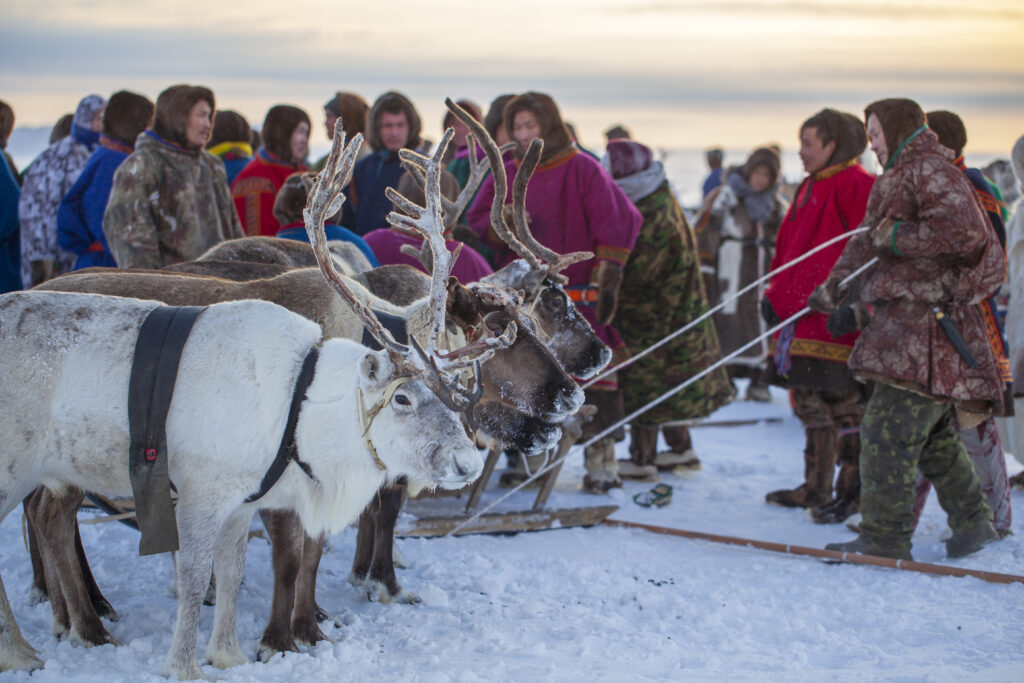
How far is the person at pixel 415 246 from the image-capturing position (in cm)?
480

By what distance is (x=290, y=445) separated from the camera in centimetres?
300

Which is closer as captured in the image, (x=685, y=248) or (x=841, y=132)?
(x=841, y=132)

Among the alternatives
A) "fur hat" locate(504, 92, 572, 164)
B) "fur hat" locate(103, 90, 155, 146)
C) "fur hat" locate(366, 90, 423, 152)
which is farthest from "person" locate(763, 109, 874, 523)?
"fur hat" locate(103, 90, 155, 146)

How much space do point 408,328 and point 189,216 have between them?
1993mm

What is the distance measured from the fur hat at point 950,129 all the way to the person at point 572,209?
167cm

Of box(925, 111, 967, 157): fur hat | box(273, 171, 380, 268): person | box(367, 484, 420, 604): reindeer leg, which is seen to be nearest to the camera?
box(367, 484, 420, 604): reindeer leg

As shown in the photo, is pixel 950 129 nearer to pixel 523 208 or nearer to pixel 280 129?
pixel 523 208

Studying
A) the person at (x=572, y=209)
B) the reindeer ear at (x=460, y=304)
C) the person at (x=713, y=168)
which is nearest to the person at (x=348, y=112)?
the person at (x=572, y=209)

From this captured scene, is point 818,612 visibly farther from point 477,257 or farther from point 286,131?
point 286,131

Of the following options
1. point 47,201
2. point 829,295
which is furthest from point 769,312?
point 47,201

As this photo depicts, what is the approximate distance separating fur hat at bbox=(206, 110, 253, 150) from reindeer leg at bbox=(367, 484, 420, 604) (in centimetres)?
410

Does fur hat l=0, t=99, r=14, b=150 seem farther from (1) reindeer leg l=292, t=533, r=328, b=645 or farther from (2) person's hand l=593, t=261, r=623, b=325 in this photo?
(1) reindeer leg l=292, t=533, r=328, b=645

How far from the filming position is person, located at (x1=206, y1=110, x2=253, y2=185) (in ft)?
23.4

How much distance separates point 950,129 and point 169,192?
4083mm
